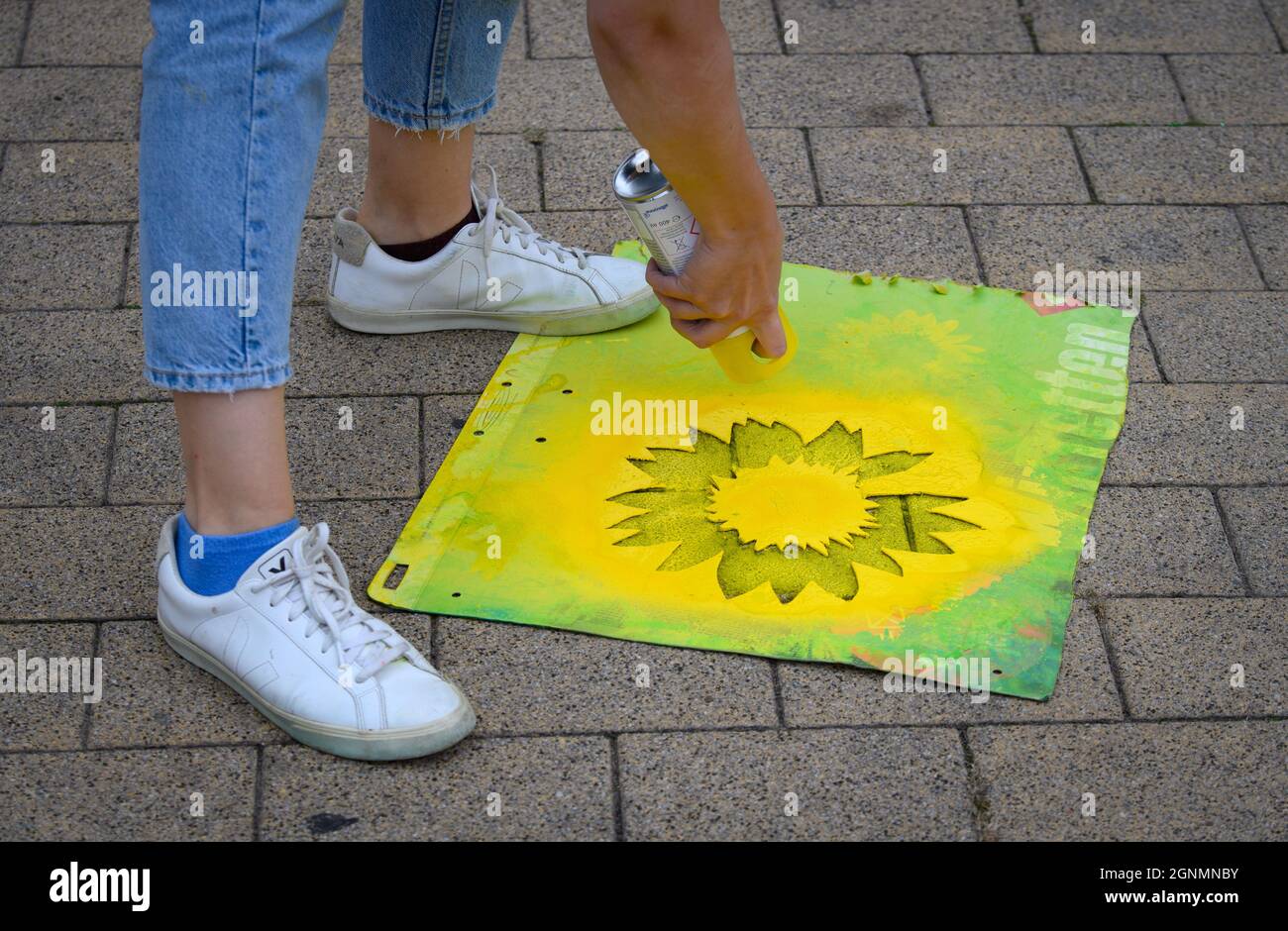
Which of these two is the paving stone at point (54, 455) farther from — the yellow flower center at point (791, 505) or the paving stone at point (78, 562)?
the yellow flower center at point (791, 505)

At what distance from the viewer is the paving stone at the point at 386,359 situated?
8.25 feet

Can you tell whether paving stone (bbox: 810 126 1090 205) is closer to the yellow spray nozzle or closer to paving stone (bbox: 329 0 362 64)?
the yellow spray nozzle

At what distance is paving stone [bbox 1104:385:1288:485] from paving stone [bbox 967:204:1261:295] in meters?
Answer: 0.33

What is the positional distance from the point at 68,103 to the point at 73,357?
2.94ft

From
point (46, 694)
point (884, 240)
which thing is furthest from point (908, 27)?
point (46, 694)

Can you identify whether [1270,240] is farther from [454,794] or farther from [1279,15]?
[454,794]

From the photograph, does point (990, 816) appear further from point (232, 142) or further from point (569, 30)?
point (569, 30)

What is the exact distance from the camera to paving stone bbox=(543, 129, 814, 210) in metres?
2.96

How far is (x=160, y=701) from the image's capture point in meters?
1.96

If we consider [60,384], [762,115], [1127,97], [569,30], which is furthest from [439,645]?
[1127,97]

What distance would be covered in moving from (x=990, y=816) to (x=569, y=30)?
227 cm

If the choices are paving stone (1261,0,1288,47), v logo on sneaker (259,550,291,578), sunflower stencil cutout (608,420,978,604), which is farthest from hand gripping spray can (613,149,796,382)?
paving stone (1261,0,1288,47)

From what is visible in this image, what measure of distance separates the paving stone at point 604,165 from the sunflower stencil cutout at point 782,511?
0.74m

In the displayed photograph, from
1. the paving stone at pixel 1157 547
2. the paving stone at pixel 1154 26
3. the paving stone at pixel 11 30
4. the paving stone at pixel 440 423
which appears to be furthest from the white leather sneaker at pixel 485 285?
the paving stone at pixel 1154 26
